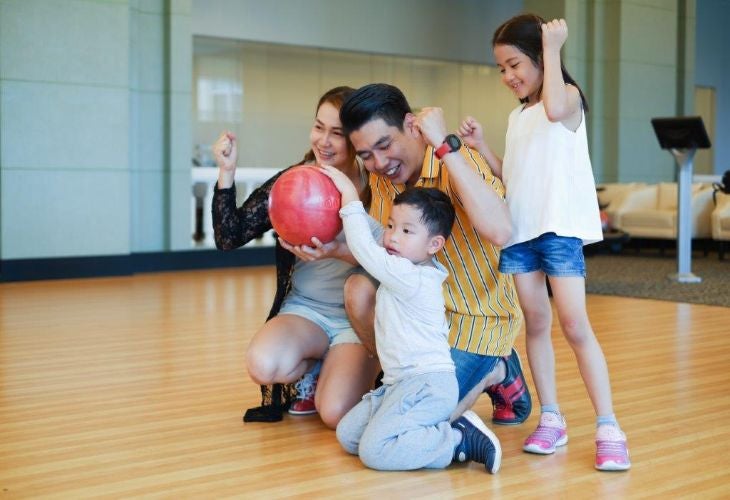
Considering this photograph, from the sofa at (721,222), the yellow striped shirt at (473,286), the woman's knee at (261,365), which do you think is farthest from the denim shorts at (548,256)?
the sofa at (721,222)

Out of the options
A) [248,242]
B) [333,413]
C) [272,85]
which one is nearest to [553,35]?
[333,413]

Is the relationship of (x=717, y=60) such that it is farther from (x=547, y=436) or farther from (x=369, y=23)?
(x=547, y=436)

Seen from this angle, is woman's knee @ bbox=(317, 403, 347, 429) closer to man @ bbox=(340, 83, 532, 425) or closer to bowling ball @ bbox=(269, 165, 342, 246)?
man @ bbox=(340, 83, 532, 425)

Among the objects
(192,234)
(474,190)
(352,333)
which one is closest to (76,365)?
(352,333)

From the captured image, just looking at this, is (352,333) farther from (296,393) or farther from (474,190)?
(474,190)

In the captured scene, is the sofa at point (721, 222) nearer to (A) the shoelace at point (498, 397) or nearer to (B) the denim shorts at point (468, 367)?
(A) the shoelace at point (498, 397)

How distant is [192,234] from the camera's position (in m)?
9.68

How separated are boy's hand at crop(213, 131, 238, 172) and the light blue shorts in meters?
0.56

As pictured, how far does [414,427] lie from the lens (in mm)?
2617

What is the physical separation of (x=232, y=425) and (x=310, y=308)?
50cm

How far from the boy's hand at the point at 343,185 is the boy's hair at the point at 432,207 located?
157 millimetres

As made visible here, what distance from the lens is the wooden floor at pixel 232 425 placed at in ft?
8.19

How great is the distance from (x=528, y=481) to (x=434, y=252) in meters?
0.69

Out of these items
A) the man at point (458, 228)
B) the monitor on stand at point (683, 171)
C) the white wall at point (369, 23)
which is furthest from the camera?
the white wall at point (369, 23)
